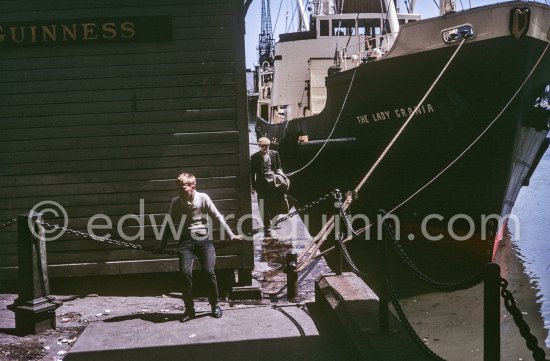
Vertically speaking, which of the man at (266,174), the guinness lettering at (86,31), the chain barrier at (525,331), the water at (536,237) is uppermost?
the guinness lettering at (86,31)

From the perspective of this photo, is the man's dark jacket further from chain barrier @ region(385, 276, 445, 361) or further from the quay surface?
chain barrier @ region(385, 276, 445, 361)

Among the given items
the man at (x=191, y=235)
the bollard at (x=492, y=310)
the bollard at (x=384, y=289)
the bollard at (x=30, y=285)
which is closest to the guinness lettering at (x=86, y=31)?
the man at (x=191, y=235)

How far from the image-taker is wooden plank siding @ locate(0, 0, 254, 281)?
6.45 m

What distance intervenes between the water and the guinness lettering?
274 inches

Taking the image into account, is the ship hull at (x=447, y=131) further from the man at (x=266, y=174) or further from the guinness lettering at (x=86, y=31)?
the guinness lettering at (x=86, y=31)

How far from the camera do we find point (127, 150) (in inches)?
258

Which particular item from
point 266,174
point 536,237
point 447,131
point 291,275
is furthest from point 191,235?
point 536,237

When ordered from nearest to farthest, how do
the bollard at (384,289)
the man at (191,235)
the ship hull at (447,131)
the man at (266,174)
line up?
1. the bollard at (384,289)
2. the man at (191,235)
3. the ship hull at (447,131)
4. the man at (266,174)

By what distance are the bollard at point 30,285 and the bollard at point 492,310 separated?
413cm

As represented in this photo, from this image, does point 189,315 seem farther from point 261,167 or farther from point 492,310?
point 261,167

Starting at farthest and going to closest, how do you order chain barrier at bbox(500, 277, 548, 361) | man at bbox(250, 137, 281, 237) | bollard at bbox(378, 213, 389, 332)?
man at bbox(250, 137, 281, 237), bollard at bbox(378, 213, 389, 332), chain barrier at bbox(500, 277, 548, 361)

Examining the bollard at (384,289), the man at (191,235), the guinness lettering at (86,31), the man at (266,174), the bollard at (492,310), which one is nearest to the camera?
the bollard at (492,310)

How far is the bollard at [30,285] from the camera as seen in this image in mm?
4918

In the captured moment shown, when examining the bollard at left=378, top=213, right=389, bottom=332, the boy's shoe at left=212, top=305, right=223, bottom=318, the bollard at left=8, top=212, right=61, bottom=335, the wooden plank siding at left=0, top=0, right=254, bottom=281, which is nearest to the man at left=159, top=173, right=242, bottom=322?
the boy's shoe at left=212, top=305, right=223, bottom=318
